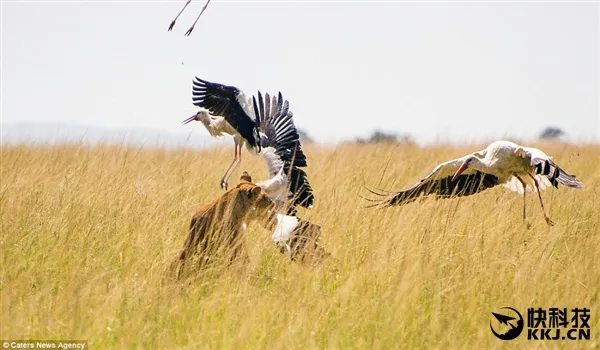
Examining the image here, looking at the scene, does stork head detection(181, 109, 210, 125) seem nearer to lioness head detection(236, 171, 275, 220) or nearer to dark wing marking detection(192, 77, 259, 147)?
dark wing marking detection(192, 77, 259, 147)

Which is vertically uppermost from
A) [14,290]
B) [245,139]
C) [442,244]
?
[245,139]

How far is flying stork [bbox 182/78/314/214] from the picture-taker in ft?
21.3

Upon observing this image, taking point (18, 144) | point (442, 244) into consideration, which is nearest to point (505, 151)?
point (442, 244)

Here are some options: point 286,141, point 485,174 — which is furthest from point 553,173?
point 286,141

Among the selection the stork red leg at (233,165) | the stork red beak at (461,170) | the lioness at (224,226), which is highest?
the stork red beak at (461,170)

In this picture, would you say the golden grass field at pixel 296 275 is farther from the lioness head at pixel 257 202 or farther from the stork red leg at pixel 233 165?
the stork red leg at pixel 233 165

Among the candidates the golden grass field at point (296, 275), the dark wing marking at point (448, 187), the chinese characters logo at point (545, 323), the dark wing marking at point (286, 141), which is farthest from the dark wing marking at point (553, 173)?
the chinese characters logo at point (545, 323)

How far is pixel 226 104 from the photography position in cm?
970

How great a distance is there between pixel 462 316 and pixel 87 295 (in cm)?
179

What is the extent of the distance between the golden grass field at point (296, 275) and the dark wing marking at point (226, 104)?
246cm

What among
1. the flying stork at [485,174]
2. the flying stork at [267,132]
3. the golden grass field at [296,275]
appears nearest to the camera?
the golden grass field at [296,275]

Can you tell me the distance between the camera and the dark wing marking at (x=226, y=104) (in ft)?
31.2

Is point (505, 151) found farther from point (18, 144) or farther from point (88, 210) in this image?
point (18, 144)

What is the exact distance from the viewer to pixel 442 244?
5125 mm
